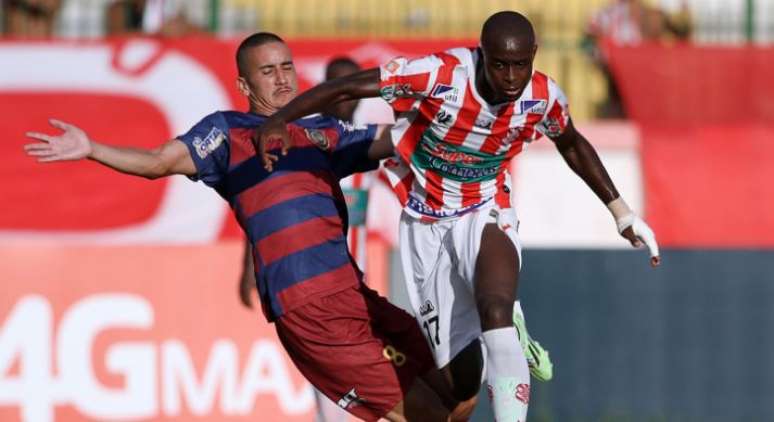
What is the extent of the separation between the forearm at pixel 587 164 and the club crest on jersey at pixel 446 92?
67cm

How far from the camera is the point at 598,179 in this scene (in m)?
7.11

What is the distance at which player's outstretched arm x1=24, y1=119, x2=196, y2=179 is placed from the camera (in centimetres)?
588

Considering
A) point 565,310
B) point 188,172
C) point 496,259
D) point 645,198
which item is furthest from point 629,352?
point 188,172

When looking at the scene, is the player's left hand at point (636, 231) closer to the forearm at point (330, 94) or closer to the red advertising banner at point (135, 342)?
the forearm at point (330, 94)

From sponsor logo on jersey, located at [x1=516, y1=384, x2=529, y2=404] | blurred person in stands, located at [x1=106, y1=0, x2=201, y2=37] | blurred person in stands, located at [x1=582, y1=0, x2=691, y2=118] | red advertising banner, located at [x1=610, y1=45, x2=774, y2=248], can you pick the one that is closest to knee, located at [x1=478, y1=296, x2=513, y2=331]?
sponsor logo on jersey, located at [x1=516, y1=384, x2=529, y2=404]

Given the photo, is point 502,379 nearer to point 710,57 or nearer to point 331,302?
point 331,302

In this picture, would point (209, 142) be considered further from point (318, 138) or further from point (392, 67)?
point (392, 67)

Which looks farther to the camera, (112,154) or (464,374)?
(464,374)

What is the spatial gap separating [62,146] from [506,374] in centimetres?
200

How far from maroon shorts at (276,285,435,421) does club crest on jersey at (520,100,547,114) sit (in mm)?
1058

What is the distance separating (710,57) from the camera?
44.6 ft

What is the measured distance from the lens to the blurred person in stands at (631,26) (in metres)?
13.8

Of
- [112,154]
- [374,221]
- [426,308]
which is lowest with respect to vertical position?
[374,221]

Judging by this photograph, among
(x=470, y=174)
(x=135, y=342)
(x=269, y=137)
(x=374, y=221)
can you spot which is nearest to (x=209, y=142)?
(x=269, y=137)
